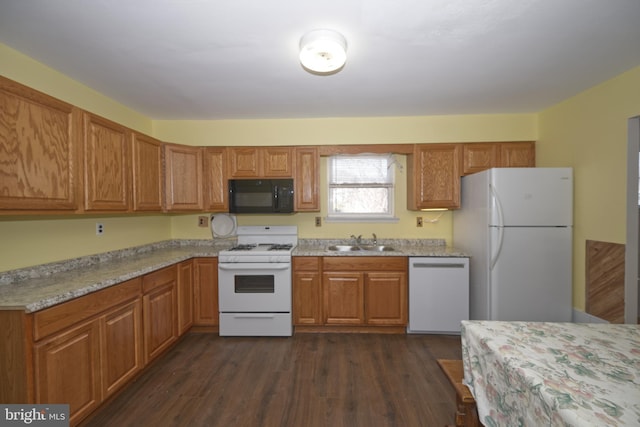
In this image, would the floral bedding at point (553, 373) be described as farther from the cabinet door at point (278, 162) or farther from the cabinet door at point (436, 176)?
the cabinet door at point (278, 162)

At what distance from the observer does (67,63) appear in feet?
6.52

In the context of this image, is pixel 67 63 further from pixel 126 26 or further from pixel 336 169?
pixel 336 169

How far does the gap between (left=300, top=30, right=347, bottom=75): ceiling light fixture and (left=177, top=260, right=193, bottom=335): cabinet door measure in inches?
88.5

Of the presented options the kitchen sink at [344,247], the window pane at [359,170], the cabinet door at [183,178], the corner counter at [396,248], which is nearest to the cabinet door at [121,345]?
the cabinet door at [183,178]

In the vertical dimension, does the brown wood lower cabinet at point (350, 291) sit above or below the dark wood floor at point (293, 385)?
above

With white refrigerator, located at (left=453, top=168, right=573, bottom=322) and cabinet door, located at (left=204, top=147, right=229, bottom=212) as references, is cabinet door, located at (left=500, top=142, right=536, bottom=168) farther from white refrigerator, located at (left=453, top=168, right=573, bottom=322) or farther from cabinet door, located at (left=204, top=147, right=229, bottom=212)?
cabinet door, located at (left=204, top=147, right=229, bottom=212)

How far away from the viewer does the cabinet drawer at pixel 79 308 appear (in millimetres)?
1390

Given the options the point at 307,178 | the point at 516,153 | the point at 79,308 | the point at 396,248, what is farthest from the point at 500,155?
the point at 79,308

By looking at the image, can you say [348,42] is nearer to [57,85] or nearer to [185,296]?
[57,85]

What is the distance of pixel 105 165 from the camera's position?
A: 2.12 m

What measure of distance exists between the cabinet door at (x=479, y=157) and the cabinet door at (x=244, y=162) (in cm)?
238

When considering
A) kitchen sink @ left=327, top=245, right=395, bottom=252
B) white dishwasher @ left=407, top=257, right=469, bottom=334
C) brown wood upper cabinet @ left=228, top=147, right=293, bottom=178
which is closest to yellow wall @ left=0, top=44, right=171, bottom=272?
brown wood upper cabinet @ left=228, top=147, right=293, bottom=178

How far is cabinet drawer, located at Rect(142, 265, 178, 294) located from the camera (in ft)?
7.19

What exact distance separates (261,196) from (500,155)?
2.76 meters
